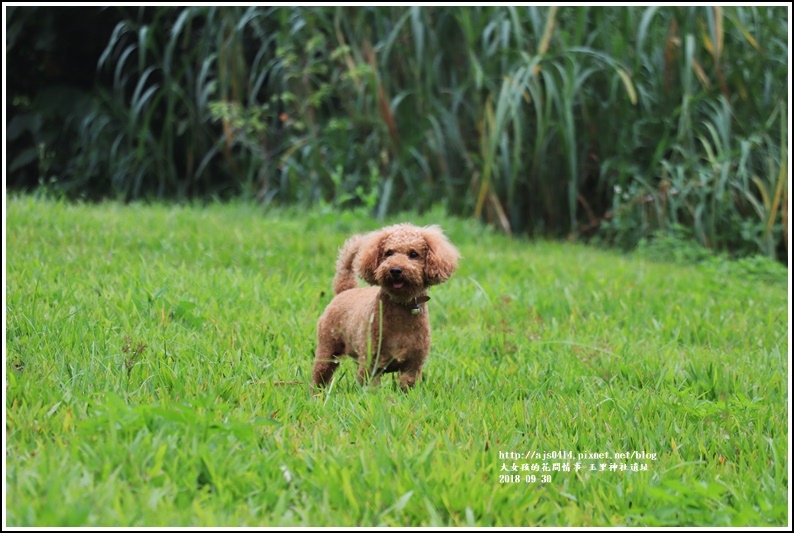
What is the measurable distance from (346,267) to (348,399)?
0.71 metres

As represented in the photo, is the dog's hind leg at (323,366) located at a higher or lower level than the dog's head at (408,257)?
lower

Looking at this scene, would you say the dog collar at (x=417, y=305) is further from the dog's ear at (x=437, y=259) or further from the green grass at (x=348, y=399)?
the green grass at (x=348, y=399)

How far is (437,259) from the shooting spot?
2990mm

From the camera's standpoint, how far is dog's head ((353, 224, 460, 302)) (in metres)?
2.96

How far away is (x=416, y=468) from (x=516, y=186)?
4955 mm

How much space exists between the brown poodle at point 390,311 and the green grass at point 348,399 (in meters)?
0.10

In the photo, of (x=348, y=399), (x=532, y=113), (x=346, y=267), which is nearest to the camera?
(x=348, y=399)

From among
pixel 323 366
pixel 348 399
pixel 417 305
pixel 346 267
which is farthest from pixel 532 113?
pixel 348 399

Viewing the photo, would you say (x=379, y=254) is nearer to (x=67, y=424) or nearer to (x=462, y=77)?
(x=67, y=424)

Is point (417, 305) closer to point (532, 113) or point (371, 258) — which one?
point (371, 258)

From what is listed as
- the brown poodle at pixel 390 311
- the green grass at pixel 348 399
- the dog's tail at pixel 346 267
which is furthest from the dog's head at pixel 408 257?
the green grass at pixel 348 399

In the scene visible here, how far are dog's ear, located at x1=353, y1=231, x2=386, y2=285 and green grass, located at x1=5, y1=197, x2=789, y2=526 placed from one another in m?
0.40

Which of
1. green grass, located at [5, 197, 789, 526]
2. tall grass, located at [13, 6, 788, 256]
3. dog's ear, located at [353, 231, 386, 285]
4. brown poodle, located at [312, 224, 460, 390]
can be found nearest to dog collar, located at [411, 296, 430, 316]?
brown poodle, located at [312, 224, 460, 390]

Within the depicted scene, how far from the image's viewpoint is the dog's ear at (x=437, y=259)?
3.00 m
